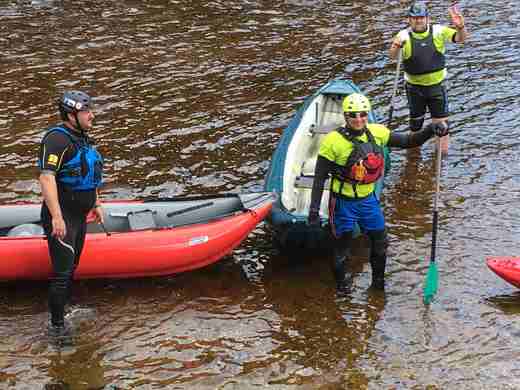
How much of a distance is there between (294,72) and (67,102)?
900 centimetres

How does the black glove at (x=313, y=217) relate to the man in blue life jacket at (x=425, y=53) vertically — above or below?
below

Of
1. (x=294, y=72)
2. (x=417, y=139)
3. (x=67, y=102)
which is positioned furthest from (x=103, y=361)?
(x=294, y=72)

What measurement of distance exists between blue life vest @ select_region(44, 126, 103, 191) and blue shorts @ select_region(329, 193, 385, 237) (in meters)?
2.26

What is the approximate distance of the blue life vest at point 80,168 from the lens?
5.96m

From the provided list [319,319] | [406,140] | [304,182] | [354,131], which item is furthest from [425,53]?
[319,319]

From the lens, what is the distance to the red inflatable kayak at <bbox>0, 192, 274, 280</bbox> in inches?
276

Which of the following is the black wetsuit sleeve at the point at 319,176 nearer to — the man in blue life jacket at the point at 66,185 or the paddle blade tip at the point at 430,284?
the paddle blade tip at the point at 430,284

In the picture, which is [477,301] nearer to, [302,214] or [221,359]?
[302,214]

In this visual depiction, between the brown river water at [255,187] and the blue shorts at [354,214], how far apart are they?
78 cm

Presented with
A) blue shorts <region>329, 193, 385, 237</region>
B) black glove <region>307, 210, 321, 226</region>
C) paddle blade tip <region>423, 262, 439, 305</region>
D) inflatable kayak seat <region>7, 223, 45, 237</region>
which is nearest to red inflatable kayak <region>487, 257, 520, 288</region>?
paddle blade tip <region>423, 262, 439, 305</region>

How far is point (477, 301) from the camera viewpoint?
6980 millimetres

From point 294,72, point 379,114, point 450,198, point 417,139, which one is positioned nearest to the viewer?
point 417,139

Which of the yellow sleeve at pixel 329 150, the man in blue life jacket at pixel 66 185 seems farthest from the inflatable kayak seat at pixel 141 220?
the yellow sleeve at pixel 329 150

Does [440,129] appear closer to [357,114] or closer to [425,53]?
[357,114]
